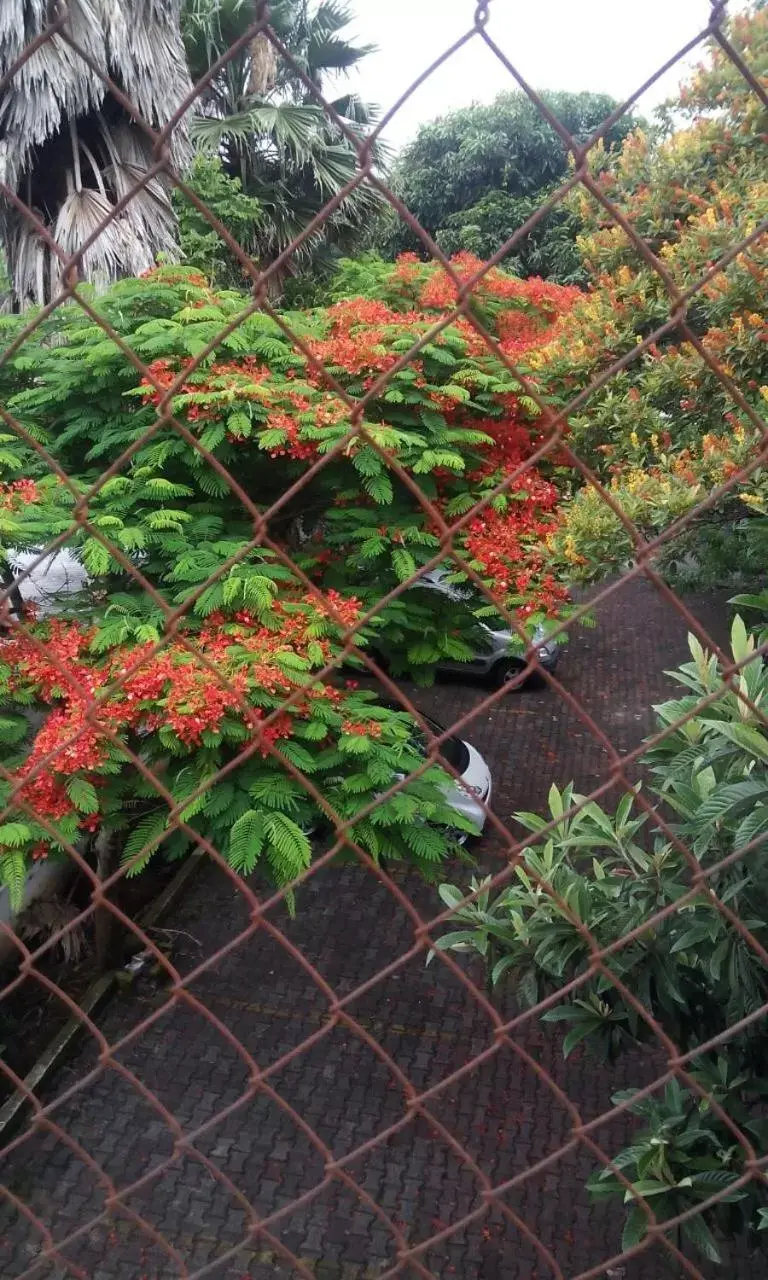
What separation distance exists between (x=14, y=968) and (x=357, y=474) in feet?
12.1

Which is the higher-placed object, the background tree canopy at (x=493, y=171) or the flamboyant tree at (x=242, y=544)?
the background tree canopy at (x=493, y=171)

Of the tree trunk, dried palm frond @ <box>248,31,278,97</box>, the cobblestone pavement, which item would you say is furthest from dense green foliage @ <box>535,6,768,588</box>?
dried palm frond @ <box>248,31,278,97</box>

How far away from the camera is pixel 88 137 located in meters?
6.86

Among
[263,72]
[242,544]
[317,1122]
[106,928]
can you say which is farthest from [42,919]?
[263,72]

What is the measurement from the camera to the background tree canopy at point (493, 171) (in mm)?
10469

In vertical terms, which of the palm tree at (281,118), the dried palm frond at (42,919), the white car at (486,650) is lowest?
the white car at (486,650)

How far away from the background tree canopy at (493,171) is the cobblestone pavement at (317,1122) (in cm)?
754

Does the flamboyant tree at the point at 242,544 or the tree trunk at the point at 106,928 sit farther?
the tree trunk at the point at 106,928

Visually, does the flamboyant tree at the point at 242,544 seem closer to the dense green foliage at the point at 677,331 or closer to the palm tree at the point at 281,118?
the dense green foliage at the point at 677,331

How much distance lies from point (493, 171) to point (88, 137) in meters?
5.89

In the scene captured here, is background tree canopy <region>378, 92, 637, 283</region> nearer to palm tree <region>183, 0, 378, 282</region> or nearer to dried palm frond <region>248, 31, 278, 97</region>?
palm tree <region>183, 0, 378, 282</region>

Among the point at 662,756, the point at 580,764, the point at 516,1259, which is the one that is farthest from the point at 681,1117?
the point at 580,764

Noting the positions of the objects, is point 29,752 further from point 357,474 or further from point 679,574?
point 679,574

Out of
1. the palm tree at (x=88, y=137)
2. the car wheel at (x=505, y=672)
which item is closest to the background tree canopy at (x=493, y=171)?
the palm tree at (x=88, y=137)
